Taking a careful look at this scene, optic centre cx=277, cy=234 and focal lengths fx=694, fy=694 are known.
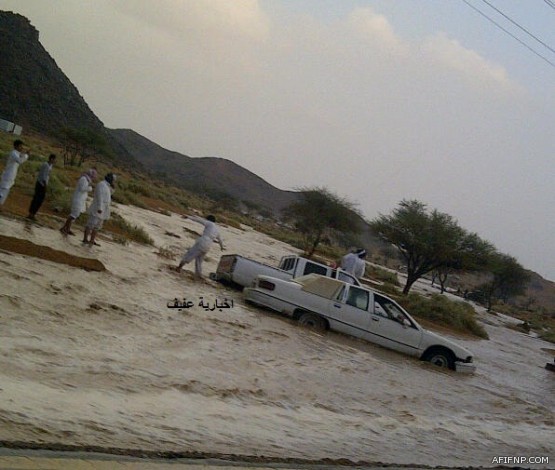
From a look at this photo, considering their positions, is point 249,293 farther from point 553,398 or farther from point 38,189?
point 553,398

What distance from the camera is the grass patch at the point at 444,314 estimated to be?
3447 cm

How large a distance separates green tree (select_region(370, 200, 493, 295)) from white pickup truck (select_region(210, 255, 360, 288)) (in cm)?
2397

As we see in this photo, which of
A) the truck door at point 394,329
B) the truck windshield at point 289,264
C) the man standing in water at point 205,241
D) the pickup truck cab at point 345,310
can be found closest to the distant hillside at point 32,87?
the truck windshield at point 289,264

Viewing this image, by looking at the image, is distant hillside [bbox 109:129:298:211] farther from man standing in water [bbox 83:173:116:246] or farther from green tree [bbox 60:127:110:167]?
man standing in water [bbox 83:173:116:246]

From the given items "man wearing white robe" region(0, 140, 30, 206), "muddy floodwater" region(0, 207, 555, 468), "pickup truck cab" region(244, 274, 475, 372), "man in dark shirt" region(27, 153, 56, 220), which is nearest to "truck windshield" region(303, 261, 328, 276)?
"muddy floodwater" region(0, 207, 555, 468)

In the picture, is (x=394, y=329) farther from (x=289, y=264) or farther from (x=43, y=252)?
(x=43, y=252)

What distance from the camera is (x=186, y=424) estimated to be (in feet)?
23.0

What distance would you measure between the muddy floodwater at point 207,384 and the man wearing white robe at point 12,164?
1.18 m

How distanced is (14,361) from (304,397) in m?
4.16

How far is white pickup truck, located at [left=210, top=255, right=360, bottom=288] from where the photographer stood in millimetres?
17781

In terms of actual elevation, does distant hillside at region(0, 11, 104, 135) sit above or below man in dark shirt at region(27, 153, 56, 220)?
above

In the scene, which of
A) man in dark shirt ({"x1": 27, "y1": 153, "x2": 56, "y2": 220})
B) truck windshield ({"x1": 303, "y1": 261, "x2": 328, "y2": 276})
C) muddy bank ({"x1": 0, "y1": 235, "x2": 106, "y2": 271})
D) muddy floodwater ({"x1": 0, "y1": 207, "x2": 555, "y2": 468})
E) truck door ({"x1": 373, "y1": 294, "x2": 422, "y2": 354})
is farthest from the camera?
truck windshield ({"x1": 303, "y1": 261, "x2": 328, "y2": 276})

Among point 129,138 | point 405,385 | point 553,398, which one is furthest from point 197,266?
point 129,138

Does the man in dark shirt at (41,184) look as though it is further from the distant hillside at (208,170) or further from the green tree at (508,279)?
the distant hillside at (208,170)
